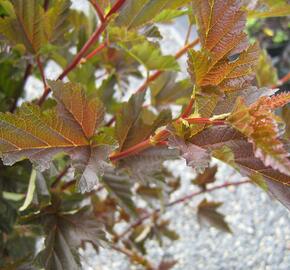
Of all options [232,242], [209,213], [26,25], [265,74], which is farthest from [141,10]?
[232,242]

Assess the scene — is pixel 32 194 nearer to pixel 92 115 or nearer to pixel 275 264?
pixel 92 115

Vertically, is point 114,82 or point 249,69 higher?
point 114,82

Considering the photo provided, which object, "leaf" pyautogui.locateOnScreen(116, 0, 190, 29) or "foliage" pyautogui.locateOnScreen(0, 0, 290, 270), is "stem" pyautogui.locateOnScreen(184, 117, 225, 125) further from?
"leaf" pyautogui.locateOnScreen(116, 0, 190, 29)

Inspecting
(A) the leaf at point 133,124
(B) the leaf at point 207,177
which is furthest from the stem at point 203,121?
(B) the leaf at point 207,177

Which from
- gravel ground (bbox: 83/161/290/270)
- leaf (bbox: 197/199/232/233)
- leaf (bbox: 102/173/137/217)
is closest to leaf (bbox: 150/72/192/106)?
leaf (bbox: 102/173/137/217)

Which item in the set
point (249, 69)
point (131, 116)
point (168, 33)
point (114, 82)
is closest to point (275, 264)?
point (114, 82)

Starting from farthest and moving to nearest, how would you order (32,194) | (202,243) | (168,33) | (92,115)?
(168,33), (202,243), (32,194), (92,115)

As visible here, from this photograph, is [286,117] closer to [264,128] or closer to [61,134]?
[264,128]
